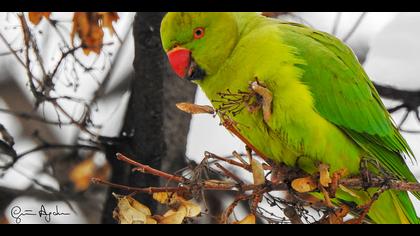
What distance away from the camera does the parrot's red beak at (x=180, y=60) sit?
1920 mm

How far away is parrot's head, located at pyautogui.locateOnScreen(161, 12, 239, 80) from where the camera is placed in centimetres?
192

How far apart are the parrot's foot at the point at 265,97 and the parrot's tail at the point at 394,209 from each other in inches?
19.3

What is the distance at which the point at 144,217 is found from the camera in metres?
1.43

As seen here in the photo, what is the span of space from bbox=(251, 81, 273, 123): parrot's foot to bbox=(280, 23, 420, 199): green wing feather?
8.5 inches

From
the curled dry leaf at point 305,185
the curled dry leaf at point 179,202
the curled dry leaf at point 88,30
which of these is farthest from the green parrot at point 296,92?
the curled dry leaf at point 88,30

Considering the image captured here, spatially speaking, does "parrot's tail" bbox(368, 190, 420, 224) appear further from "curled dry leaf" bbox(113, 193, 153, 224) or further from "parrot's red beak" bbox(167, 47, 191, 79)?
"curled dry leaf" bbox(113, 193, 153, 224)

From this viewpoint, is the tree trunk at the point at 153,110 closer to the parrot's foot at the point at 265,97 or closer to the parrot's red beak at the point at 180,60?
the parrot's red beak at the point at 180,60

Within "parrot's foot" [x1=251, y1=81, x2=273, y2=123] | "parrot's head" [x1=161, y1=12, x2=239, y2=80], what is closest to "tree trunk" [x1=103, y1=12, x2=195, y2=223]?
"parrot's head" [x1=161, y1=12, x2=239, y2=80]

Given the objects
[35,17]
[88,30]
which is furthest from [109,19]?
[35,17]

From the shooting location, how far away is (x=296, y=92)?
189 cm

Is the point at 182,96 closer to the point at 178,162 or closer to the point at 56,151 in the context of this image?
the point at 178,162

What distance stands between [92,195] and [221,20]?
56.4 inches

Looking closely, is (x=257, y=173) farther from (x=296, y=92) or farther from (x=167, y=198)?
(x=296, y=92)

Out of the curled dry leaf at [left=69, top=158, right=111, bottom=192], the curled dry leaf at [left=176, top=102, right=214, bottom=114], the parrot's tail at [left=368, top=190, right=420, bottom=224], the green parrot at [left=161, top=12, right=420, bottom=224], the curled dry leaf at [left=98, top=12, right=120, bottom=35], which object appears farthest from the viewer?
the curled dry leaf at [left=69, top=158, right=111, bottom=192]
